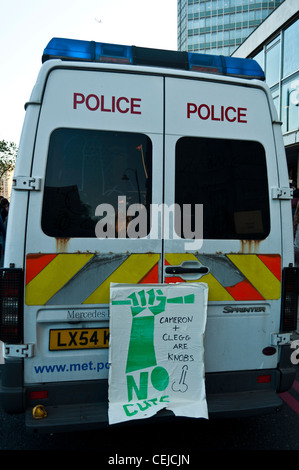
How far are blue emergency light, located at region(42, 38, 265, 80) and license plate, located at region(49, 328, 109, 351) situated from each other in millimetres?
1830

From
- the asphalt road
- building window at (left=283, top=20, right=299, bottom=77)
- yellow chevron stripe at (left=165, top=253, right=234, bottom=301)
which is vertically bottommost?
the asphalt road

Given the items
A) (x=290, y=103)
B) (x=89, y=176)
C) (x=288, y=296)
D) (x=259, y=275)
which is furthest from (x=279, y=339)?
(x=290, y=103)

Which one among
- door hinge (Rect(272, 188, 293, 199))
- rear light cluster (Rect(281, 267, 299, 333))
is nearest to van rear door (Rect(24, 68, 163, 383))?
door hinge (Rect(272, 188, 293, 199))

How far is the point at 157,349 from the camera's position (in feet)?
8.43

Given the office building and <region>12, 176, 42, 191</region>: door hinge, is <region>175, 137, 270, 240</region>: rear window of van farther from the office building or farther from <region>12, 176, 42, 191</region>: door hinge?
the office building

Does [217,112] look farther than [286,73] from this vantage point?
No

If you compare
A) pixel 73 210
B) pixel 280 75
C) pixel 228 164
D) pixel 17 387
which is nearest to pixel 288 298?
pixel 228 164

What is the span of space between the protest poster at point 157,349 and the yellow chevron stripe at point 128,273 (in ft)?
0.17

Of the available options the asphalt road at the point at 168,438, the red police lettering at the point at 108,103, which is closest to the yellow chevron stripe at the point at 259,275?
the asphalt road at the point at 168,438

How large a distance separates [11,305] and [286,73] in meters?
16.6

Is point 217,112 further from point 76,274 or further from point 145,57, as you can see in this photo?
point 76,274

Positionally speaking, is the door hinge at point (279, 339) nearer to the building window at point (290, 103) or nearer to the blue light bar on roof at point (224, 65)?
the blue light bar on roof at point (224, 65)

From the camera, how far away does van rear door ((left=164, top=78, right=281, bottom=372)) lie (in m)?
2.60

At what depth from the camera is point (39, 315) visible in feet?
7.95
